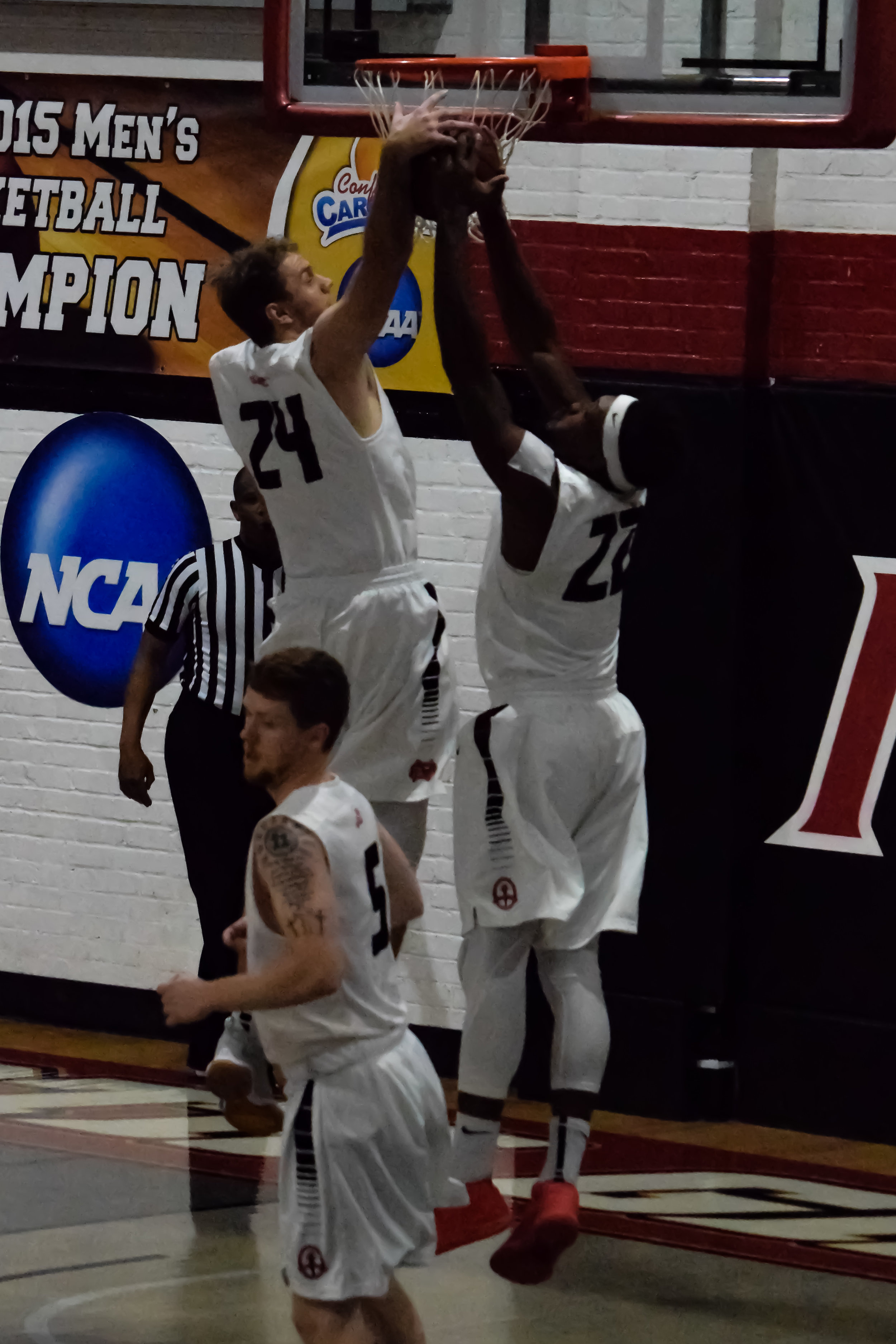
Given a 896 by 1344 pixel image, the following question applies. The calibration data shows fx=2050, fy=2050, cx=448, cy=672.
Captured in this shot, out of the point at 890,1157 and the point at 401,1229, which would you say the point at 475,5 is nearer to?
the point at 401,1229

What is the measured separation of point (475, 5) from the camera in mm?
4922

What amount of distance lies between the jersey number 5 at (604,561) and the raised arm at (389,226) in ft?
2.21

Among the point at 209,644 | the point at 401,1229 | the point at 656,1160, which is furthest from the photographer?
the point at 209,644

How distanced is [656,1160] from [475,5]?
10.7ft

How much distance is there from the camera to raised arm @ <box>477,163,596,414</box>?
4.63 meters

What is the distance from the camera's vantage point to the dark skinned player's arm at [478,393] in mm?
4445

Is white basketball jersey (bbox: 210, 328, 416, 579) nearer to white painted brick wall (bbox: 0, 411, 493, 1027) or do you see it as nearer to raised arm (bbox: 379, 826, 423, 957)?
raised arm (bbox: 379, 826, 423, 957)

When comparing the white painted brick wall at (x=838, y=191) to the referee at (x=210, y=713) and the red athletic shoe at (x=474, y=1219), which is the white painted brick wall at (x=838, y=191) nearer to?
the referee at (x=210, y=713)

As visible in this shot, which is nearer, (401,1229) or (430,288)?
(401,1229)

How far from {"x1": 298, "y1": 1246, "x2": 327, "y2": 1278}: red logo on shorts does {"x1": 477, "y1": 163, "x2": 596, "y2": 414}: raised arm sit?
200cm

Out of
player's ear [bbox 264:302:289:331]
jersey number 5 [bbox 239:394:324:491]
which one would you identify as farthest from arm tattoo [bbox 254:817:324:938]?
player's ear [bbox 264:302:289:331]

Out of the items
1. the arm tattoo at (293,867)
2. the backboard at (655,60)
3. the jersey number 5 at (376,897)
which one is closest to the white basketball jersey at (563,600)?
the backboard at (655,60)

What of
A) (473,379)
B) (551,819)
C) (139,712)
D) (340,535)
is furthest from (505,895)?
(139,712)

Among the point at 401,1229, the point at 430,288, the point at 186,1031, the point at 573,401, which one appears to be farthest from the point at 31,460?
the point at 401,1229
